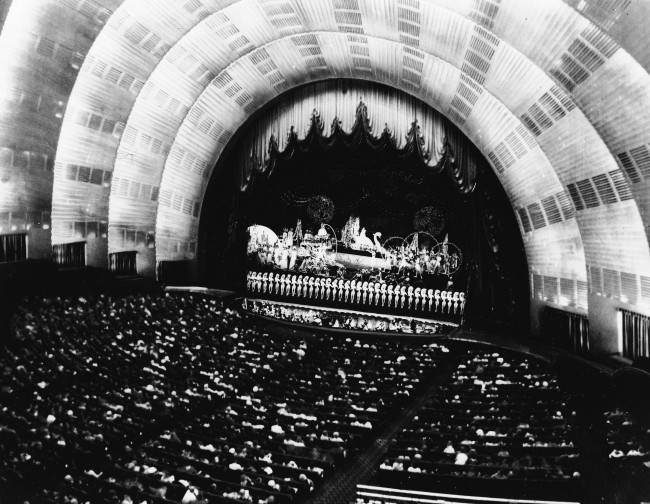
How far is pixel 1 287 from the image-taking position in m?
14.1

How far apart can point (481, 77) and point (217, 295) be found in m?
11.9

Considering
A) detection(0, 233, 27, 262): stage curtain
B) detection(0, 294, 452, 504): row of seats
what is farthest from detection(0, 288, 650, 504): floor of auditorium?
detection(0, 233, 27, 262): stage curtain

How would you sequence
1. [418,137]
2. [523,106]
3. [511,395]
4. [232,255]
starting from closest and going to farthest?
[511,395] → [523,106] → [418,137] → [232,255]

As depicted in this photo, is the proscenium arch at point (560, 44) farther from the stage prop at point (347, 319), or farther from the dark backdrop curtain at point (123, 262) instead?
the dark backdrop curtain at point (123, 262)

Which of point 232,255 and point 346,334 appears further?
point 232,255

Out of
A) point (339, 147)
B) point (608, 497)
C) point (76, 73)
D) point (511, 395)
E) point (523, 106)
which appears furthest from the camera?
point (339, 147)

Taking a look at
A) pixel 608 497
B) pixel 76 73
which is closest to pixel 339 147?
pixel 76 73

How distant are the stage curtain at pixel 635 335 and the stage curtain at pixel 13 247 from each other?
1632 cm

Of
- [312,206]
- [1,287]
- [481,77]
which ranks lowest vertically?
[1,287]

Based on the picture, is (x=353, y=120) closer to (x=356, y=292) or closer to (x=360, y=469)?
(x=356, y=292)

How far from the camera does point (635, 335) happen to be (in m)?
12.7

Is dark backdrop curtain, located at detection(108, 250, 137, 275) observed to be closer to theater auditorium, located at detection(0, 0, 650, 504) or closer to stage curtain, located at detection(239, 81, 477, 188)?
theater auditorium, located at detection(0, 0, 650, 504)

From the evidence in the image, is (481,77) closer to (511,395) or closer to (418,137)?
(418,137)

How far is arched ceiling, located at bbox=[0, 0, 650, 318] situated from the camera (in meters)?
10.9
